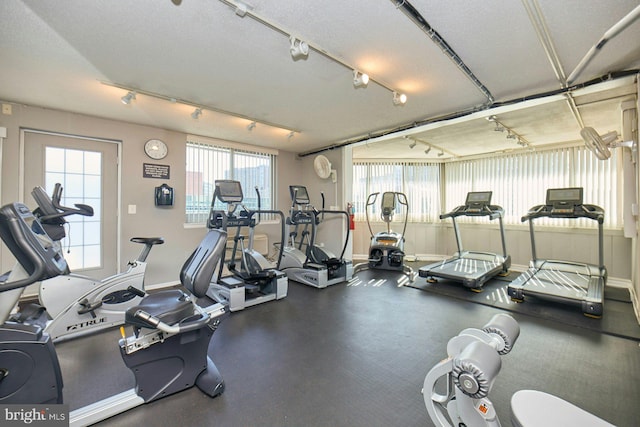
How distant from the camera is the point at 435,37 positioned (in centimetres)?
216

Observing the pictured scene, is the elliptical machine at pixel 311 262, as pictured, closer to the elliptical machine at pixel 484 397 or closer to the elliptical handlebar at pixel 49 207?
the elliptical handlebar at pixel 49 207

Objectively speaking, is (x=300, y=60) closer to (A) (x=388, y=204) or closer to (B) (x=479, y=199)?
(A) (x=388, y=204)

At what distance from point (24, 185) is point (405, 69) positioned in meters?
4.95

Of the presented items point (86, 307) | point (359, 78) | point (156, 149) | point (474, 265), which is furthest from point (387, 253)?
point (86, 307)

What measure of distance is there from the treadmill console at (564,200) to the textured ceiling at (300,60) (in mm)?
1078

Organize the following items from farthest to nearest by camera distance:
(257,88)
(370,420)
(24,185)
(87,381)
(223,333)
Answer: (24,185), (257,88), (223,333), (87,381), (370,420)

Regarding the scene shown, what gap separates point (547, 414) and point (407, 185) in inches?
254

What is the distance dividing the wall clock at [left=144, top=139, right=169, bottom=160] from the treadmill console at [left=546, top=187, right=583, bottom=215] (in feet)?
21.0

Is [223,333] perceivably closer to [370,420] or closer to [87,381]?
[87,381]

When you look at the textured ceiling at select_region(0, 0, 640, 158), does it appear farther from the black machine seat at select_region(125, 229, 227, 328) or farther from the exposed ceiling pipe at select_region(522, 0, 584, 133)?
the black machine seat at select_region(125, 229, 227, 328)

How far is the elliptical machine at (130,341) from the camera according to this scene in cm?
148

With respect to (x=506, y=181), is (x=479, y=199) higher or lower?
lower

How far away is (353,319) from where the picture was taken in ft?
10.7

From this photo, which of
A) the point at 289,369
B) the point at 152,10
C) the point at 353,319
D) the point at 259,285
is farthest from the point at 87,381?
the point at 152,10
